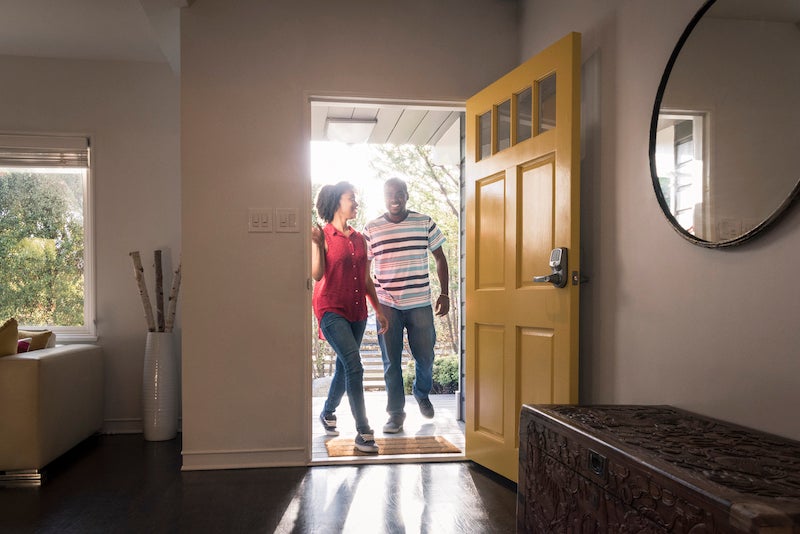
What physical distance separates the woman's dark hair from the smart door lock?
1863 millimetres

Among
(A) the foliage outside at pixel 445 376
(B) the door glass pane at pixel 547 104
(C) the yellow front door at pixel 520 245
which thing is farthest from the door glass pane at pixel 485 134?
(A) the foliage outside at pixel 445 376

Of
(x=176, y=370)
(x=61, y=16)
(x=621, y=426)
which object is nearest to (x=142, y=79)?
(x=61, y=16)

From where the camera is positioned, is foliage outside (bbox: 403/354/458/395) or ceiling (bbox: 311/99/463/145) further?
foliage outside (bbox: 403/354/458/395)

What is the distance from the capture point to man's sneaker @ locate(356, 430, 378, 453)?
368 cm

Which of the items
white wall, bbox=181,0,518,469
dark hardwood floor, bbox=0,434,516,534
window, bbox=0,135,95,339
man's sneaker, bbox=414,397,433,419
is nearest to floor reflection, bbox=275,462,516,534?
dark hardwood floor, bbox=0,434,516,534

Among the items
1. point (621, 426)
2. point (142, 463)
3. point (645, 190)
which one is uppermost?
point (645, 190)

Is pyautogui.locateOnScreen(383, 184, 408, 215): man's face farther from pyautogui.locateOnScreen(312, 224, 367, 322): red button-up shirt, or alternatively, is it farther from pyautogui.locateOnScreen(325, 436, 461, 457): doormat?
pyautogui.locateOnScreen(325, 436, 461, 457): doormat

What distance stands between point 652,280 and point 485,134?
1.41 metres

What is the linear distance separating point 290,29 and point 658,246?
2.20 metres

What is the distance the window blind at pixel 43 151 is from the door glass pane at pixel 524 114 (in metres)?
2.81

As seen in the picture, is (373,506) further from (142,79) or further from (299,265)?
(142,79)

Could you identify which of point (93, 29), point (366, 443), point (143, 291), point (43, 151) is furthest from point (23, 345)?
Answer: point (366, 443)

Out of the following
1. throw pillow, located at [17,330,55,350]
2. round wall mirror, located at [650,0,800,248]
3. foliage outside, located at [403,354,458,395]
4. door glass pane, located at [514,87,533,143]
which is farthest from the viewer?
foliage outside, located at [403,354,458,395]

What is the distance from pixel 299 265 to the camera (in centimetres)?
342
